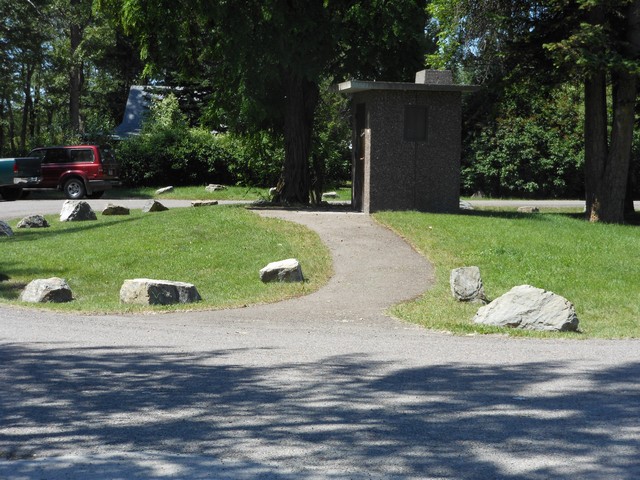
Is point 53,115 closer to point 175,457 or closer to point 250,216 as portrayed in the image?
point 250,216

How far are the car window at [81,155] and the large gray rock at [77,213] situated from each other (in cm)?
952

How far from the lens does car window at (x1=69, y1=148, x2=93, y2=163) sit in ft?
114

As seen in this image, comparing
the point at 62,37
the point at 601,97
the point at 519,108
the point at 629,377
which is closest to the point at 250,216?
the point at 601,97

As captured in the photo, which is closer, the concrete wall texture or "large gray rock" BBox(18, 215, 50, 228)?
the concrete wall texture

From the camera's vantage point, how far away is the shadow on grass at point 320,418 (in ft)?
17.8

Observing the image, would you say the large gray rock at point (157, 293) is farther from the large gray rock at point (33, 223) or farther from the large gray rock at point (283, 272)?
the large gray rock at point (33, 223)

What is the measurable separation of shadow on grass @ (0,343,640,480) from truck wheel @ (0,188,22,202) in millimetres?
27879

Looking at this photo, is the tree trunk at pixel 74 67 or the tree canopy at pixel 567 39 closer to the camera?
the tree canopy at pixel 567 39

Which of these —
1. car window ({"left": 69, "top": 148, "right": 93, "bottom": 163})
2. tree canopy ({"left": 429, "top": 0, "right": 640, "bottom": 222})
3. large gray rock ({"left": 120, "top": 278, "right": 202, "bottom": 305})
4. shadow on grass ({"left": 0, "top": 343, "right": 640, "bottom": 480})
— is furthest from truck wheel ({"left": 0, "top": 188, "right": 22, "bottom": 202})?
shadow on grass ({"left": 0, "top": 343, "right": 640, "bottom": 480})

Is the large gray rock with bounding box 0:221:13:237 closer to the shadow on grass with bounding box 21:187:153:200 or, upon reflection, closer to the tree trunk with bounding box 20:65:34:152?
the shadow on grass with bounding box 21:187:153:200

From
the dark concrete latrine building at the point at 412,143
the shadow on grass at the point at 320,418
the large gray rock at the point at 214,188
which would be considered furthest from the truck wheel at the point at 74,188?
the shadow on grass at the point at 320,418

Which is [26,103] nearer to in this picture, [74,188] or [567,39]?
[74,188]

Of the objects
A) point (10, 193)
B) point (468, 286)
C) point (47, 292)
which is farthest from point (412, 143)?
point (10, 193)

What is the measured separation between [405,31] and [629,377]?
652 inches
